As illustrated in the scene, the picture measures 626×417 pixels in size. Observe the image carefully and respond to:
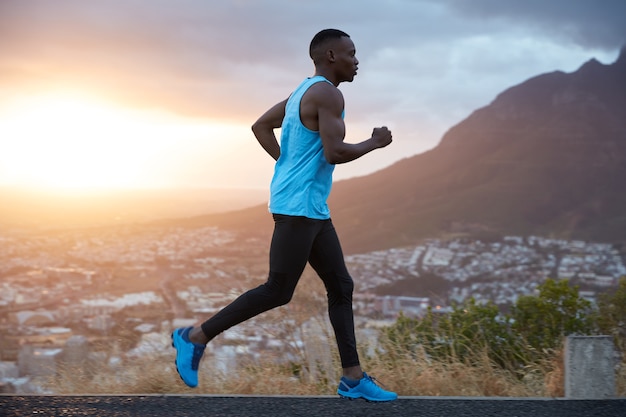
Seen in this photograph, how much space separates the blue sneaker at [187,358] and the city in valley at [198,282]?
909 mm

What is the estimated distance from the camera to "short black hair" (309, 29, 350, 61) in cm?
338

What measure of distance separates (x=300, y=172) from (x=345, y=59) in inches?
23.2

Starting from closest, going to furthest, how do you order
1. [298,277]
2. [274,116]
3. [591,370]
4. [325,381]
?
1. [298,277]
2. [591,370]
3. [274,116]
4. [325,381]

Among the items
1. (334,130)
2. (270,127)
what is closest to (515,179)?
(270,127)

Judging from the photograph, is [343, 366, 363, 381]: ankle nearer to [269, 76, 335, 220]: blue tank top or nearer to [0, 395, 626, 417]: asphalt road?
[0, 395, 626, 417]: asphalt road

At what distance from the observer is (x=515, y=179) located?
53875mm

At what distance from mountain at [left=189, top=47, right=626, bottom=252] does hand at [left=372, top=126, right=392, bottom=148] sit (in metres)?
34.0

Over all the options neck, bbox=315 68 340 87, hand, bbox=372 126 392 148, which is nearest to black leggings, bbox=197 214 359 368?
hand, bbox=372 126 392 148

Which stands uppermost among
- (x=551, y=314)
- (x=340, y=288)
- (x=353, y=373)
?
(x=340, y=288)

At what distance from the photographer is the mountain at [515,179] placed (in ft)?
155

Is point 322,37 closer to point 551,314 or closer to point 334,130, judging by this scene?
point 334,130

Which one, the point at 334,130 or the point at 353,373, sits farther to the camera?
the point at 353,373

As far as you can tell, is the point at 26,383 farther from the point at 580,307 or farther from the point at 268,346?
the point at 580,307

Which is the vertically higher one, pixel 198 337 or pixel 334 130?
pixel 334 130
